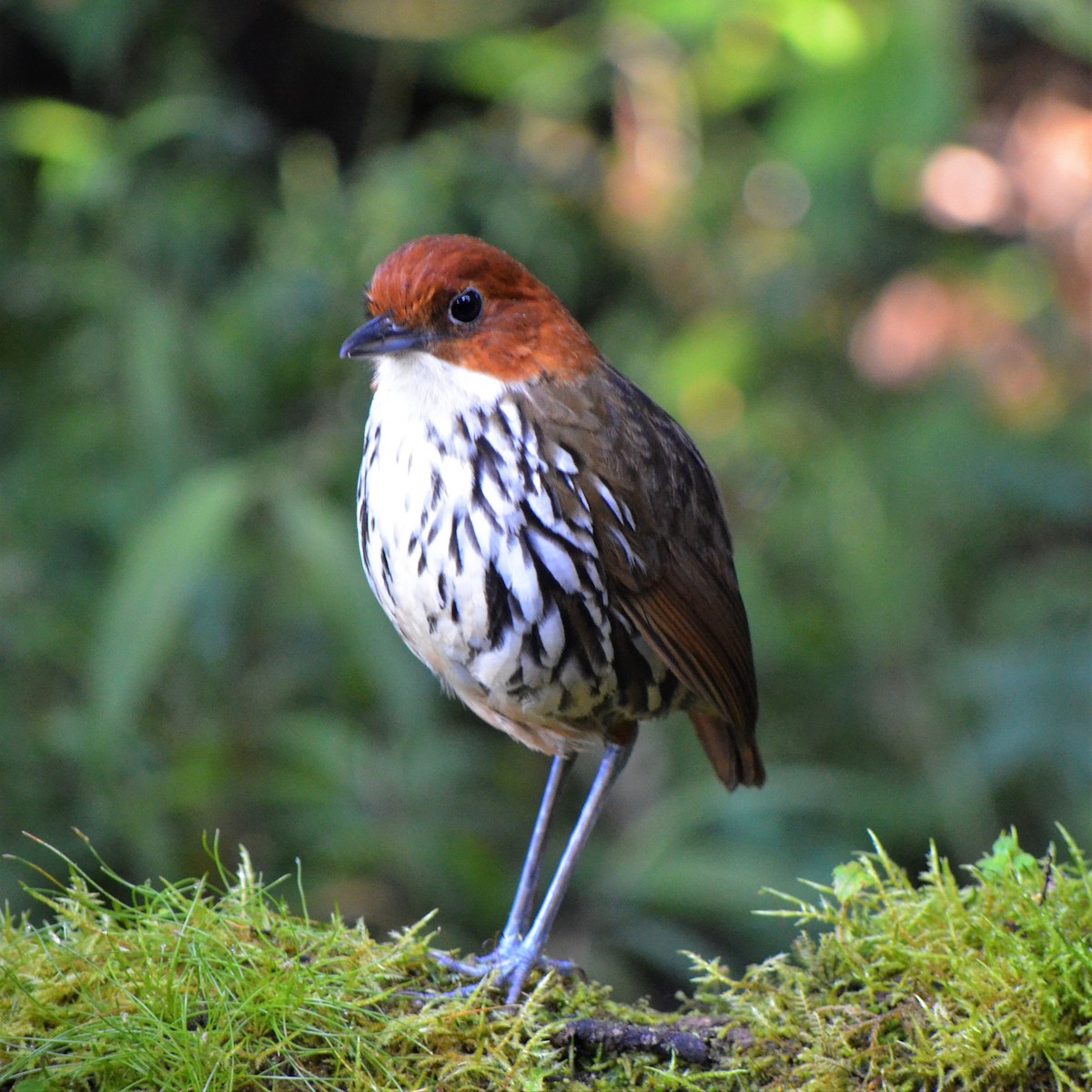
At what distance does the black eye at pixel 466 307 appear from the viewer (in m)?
2.88

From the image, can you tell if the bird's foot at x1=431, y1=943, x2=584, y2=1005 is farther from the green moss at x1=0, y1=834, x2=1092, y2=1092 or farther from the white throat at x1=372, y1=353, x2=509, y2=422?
the white throat at x1=372, y1=353, x2=509, y2=422

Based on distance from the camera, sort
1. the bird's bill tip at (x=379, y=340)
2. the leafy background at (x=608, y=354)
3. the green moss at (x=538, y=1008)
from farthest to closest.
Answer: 1. the leafy background at (x=608, y=354)
2. the bird's bill tip at (x=379, y=340)
3. the green moss at (x=538, y=1008)

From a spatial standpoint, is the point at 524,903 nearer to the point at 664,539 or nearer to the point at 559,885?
the point at 559,885

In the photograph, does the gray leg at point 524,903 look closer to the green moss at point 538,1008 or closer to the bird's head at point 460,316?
the green moss at point 538,1008

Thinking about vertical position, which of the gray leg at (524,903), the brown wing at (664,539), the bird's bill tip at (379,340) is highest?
the bird's bill tip at (379,340)

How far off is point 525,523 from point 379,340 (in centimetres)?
48

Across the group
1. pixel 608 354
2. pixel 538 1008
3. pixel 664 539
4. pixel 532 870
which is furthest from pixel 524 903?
pixel 608 354

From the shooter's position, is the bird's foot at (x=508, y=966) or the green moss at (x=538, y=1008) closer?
the green moss at (x=538, y=1008)

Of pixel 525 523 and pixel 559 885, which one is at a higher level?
pixel 525 523

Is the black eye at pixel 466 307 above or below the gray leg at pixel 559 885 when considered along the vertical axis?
above

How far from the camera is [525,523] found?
8.91 ft

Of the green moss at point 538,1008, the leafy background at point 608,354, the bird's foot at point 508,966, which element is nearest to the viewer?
the green moss at point 538,1008

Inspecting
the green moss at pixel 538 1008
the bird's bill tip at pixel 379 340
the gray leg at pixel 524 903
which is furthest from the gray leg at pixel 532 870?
the bird's bill tip at pixel 379 340

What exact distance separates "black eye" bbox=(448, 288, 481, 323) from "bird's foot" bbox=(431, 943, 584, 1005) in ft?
4.09
